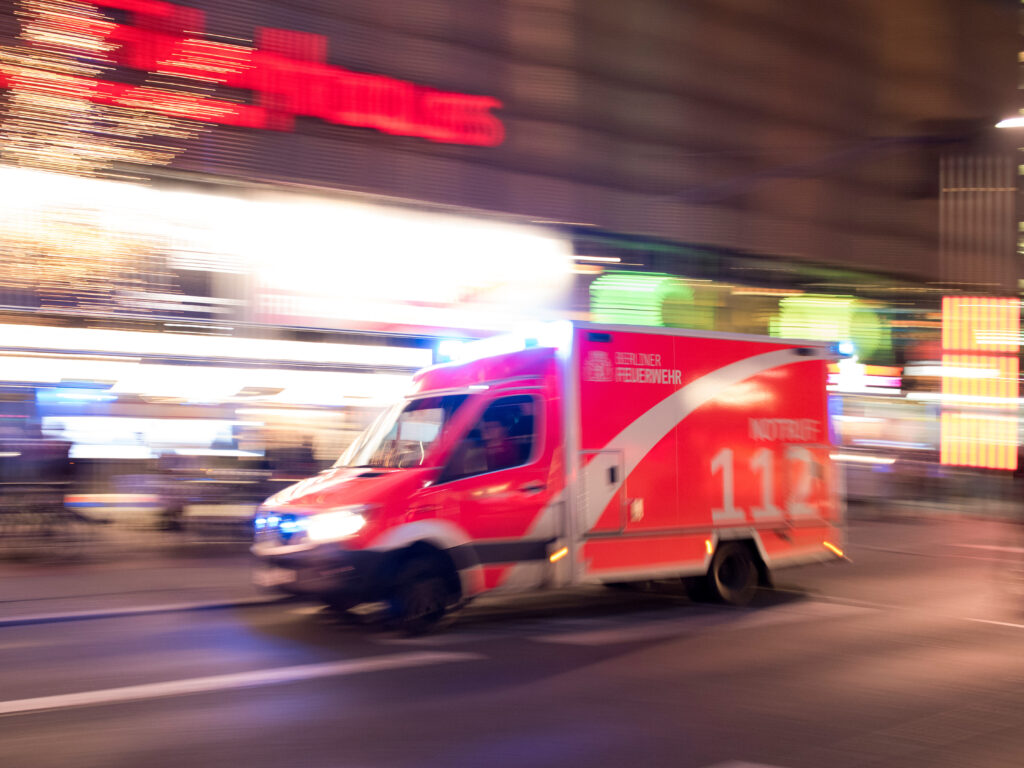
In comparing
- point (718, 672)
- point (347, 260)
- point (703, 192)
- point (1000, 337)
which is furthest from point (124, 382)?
point (1000, 337)

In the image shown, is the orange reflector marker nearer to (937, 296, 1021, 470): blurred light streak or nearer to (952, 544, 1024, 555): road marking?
(952, 544, 1024, 555): road marking

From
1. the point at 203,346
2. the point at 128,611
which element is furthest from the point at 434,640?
the point at 203,346

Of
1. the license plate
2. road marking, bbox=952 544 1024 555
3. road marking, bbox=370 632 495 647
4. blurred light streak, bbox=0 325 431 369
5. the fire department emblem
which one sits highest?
blurred light streak, bbox=0 325 431 369

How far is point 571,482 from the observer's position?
895 cm

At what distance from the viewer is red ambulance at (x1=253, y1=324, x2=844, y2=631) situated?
817cm

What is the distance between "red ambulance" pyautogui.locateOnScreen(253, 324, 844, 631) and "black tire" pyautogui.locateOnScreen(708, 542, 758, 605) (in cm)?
2

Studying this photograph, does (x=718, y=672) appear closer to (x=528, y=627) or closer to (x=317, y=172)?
(x=528, y=627)

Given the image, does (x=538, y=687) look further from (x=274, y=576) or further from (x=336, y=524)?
(x=274, y=576)

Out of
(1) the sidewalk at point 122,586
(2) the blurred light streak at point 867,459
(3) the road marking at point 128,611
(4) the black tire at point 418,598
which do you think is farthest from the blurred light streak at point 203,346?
(2) the blurred light streak at point 867,459

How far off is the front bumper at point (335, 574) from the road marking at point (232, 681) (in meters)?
0.63

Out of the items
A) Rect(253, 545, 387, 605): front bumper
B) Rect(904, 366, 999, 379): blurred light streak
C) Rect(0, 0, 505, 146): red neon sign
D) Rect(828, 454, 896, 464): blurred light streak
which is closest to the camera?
Rect(253, 545, 387, 605): front bumper

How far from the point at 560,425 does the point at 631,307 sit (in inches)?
632

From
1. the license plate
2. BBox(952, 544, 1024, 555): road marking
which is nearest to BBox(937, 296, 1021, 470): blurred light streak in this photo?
BBox(952, 544, 1024, 555): road marking

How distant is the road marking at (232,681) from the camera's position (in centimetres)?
622
